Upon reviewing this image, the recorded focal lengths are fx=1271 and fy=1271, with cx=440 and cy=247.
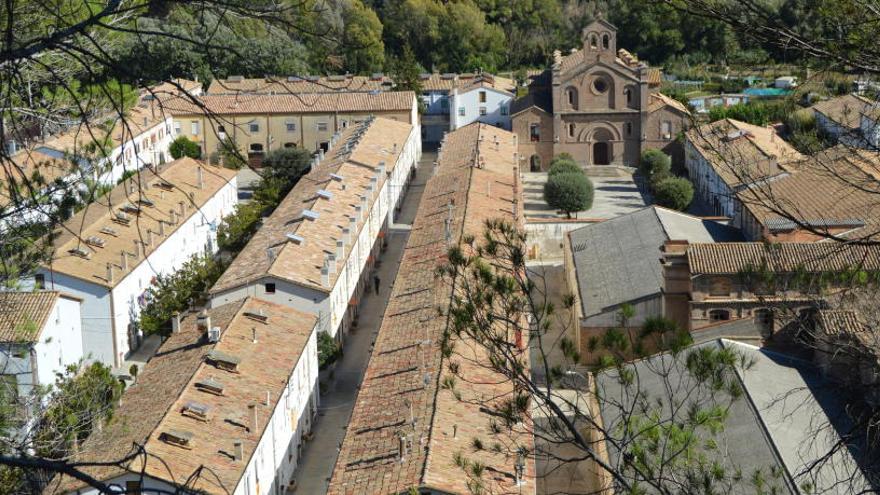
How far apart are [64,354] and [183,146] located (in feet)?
Answer: 82.8

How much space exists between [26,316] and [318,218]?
35.0ft

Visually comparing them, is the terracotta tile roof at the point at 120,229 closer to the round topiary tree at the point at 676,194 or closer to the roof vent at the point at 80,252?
the roof vent at the point at 80,252

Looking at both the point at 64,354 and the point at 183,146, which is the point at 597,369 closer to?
the point at 64,354

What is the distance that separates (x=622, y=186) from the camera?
157ft

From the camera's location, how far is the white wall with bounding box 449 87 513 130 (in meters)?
54.0

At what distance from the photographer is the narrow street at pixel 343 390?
77.1 ft

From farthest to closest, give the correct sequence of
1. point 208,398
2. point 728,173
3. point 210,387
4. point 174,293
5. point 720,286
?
point 728,173, point 174,293, point 720,286, point 210,387, point 208,398

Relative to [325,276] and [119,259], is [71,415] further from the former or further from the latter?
[119,259]

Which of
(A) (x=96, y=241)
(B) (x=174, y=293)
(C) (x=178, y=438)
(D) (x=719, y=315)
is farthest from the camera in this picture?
(A) (x=96, y=241)

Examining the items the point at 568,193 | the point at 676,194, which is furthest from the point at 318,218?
the point at 676,194

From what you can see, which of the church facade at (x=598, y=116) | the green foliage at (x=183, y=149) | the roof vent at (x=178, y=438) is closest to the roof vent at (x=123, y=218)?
the roof vent at (x=178, y=438)

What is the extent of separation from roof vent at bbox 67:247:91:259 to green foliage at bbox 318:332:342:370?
6345 mm

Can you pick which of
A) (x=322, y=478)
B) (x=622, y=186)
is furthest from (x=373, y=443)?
(x=622, y=186)

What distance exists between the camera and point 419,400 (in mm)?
20609
